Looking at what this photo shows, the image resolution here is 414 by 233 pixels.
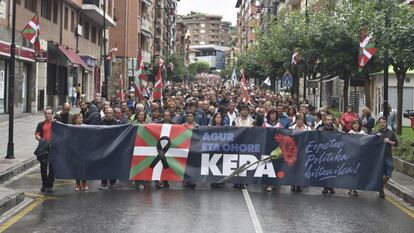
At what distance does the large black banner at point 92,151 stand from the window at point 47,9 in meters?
23.6

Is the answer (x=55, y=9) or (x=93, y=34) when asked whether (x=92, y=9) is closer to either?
(x=55, y=9)

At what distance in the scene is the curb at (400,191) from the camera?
41.9 feet

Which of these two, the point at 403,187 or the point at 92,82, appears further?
the point at 92,82

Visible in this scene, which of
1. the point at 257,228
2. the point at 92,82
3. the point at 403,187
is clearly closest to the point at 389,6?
the point at 403,187

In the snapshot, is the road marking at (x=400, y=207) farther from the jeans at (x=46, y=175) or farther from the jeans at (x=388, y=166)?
the jeans at (x=46, y=175)

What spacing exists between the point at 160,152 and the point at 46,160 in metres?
2.26

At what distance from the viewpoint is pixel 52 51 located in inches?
1485

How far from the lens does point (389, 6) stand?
65.6 ft

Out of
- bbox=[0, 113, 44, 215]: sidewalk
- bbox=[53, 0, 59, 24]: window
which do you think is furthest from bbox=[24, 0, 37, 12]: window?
bbox=[0, 113, 44, 215]: sidewalk

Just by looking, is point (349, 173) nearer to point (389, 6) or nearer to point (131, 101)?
point (389, 6)

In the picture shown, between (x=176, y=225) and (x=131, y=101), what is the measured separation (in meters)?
14.1

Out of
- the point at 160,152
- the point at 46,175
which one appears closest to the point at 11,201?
the point at 46,175

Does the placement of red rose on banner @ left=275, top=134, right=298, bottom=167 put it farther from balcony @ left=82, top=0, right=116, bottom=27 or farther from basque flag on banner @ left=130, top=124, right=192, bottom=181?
balcony @ left=82, top=0, right=116, bottom=27

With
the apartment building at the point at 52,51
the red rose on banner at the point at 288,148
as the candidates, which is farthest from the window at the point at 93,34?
the red rose on banner at the point at 288,148
